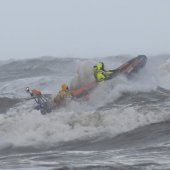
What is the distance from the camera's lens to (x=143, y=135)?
13172 millimetres

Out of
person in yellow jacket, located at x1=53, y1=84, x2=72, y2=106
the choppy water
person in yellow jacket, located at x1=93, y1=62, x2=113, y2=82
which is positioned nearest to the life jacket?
person in yellow jacket, located at x1=93, y1=62, x2=113, y2=82

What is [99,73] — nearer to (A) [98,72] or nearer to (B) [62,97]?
(A) [98,72]

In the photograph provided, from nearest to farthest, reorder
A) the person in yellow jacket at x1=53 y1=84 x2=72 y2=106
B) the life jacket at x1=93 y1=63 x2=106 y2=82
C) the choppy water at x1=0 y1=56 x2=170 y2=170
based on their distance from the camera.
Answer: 1. the choppy water at x1=0 y1=56 x2=170 y2=170
2. the person in yellow jacket at x1=53 y1=84 x2=72 y2=106
3. the life jacket at x1=93 y1=63 x2=106 y2=82

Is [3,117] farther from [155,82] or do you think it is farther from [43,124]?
[155,82]

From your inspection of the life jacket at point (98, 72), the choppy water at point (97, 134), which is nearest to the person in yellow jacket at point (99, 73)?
the life jacket at point (98, 72)

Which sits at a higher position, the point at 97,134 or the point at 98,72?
the point at 98,72

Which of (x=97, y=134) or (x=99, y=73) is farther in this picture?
(x=99, y=73)

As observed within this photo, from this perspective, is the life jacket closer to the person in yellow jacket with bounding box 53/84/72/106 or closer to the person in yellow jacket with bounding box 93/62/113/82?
the person in yellow jacket with bounding box 93/62/113/82

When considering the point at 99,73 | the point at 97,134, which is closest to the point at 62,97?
the point at 99,73

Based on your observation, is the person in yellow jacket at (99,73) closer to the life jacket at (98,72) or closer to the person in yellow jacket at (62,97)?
the life jacket at (98,72)

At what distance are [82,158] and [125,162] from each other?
108cm

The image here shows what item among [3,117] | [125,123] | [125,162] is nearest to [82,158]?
[125,162]

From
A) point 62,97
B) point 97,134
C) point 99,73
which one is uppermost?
point 99,73

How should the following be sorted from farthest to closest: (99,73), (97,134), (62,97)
Result: (99,73) < (62,97) < (97,134)
